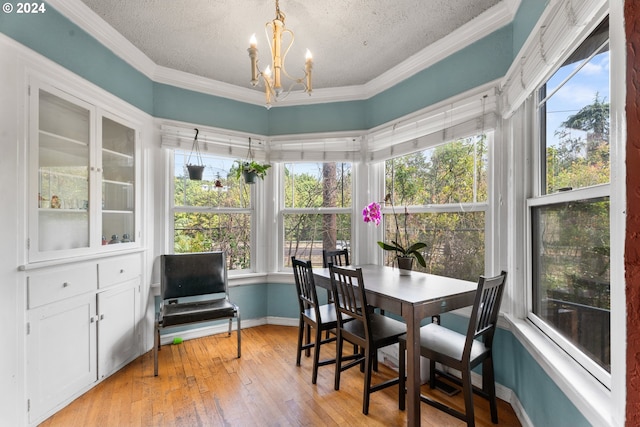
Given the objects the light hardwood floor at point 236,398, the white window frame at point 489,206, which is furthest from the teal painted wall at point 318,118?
the light hardwood floor at point 236,398

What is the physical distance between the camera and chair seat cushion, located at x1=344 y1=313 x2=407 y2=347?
200cm

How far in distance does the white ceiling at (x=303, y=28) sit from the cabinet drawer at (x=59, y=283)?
1814 millimetres

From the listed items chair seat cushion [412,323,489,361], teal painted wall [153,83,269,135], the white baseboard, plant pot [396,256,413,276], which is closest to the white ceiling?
teal painted wall [153,83,269,135]

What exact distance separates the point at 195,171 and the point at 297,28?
1581 millimetres

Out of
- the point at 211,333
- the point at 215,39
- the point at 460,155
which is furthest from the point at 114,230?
the point at 460,155

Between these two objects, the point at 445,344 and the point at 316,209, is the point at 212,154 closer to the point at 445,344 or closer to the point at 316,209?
the point at 316,209

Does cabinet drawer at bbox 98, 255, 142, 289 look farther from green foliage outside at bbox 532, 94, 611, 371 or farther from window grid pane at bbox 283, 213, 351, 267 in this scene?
green foliage outside at bbox 532, 94, 611, 371

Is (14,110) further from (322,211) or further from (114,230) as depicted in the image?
(322,211)

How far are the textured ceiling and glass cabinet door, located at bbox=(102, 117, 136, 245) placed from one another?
0.78m

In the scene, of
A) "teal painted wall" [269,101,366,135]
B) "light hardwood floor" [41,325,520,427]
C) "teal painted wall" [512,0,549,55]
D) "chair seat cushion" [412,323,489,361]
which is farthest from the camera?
"teal painted wall" [269,101,366,135]

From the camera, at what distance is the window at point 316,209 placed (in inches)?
133

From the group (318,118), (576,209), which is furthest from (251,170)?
(576,209)

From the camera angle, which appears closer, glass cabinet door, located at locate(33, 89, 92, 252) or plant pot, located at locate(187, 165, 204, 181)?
glass cabinet door, located at locate(33, 89, 92, 252)

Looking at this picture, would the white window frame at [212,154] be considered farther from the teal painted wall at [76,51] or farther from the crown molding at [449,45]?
the crown molding at [449,45]
